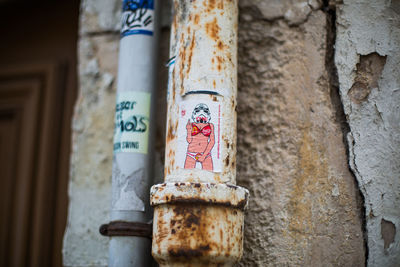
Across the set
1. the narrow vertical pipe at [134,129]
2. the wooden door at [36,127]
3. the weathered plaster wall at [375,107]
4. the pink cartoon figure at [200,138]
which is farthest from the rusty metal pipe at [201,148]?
the wooden door at [36,127]

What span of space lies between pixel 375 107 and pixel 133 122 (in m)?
0.57

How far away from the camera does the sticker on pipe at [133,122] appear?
3.27 ft

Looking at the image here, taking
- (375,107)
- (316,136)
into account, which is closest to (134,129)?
(316,136)

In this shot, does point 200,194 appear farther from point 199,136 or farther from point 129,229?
point 129,229

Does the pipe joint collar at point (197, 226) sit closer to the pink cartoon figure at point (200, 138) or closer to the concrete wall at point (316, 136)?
the pink cartoon figure at point (200, 138)

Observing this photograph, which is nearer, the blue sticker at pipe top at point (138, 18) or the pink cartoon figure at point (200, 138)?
the pink cartoon figure at point (200, 138)

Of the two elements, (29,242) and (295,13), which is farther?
(29,242)

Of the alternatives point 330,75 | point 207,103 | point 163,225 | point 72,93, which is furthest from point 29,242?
point 330,75

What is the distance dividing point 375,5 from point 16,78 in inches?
54.2

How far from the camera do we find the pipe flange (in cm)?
79

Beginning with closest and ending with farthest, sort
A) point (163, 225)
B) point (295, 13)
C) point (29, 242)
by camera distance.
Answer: point (163, 225)
point (295, 13)
point (29, 242)

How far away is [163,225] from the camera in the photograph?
815 millimetres

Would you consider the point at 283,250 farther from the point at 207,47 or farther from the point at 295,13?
the point at 295,13

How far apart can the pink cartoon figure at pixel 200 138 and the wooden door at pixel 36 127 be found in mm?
795
